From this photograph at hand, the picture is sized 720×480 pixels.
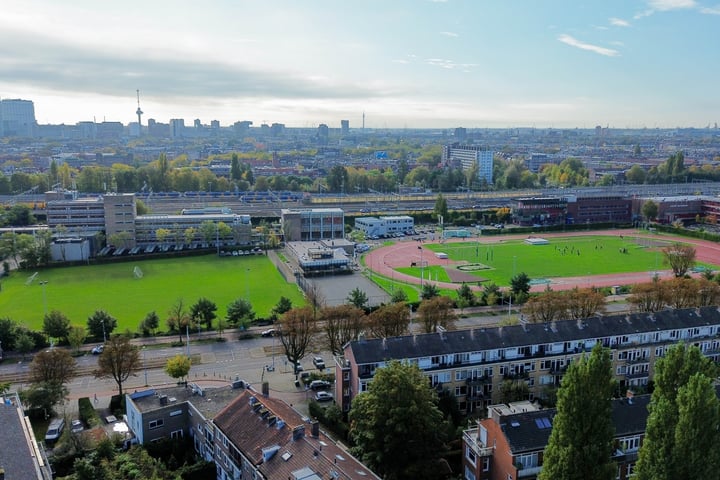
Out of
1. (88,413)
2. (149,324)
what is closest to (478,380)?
(88,413)

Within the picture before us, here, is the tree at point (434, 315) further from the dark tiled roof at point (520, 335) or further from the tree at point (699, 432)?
the tree at point (699, 432)

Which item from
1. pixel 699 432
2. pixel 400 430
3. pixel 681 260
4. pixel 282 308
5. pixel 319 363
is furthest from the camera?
pixel 681 260

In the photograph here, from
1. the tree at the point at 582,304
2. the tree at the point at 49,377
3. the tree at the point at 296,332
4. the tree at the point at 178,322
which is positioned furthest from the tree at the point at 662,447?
the tree at the point at 178,322

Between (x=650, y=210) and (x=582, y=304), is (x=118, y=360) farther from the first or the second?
(x=650, y=210)

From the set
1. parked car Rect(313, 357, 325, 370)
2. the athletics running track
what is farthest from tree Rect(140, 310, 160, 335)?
the athletics running track

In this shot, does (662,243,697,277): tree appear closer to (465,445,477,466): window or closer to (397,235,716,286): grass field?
(397,235,716,286): grass field

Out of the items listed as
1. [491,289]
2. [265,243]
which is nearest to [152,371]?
[491,289]

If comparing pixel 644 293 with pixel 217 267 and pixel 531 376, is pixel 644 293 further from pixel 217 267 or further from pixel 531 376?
pixel 217 267
